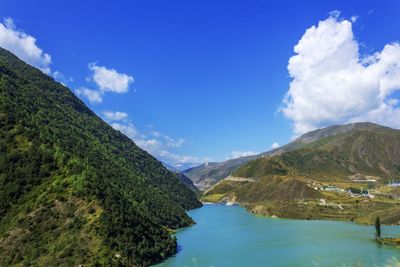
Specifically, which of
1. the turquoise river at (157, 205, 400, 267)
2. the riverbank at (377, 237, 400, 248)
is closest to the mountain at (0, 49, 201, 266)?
the turquoise river at (157, 205, 400, 267)

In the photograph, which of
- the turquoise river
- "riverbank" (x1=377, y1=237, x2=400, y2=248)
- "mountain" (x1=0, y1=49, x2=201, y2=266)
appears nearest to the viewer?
"mountain" (x1=0, y1=49, x2=201, y2=266)

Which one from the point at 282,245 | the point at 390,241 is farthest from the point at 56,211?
the point at 390,241

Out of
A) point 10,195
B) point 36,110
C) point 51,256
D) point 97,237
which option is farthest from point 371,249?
point 36,110

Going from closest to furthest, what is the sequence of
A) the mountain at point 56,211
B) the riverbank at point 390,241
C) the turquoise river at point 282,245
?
1. the mountain at point 56,211
2. the turquoise river at point 282,245
3. the riverbank at point 390,241

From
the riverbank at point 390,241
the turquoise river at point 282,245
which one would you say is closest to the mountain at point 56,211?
the turquoise river at point 282,245

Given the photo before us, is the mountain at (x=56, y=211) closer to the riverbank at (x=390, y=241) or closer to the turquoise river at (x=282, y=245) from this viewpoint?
the turquoise river at (x=282, y=245)

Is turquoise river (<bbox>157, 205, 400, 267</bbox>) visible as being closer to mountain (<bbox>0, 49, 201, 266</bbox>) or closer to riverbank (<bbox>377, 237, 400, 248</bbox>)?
riverbank (<bbox>377, 237, 400, 248</bbox>)

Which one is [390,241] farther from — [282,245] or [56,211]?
[56,211]

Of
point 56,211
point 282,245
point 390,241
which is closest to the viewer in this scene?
point 56,211

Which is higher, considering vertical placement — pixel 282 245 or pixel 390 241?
pixel 390 241
